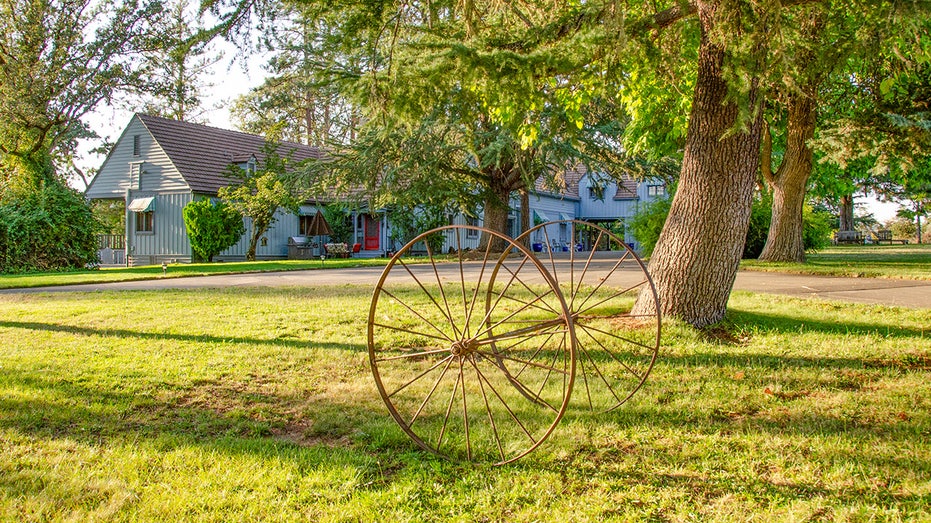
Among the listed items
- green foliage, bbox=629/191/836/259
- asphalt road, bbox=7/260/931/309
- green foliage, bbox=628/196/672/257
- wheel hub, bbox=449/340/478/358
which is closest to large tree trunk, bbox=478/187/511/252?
green foliage, bbox=629/191/836/259

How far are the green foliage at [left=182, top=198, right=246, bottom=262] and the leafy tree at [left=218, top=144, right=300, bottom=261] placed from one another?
1.88ft

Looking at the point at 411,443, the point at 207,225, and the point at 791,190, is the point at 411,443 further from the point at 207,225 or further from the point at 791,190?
the point at 207,225

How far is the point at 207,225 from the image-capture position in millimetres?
24391

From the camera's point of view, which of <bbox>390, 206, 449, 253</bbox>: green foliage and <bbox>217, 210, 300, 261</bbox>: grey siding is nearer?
<bbox>217, 210, 300, 261</bbox>: grey siding

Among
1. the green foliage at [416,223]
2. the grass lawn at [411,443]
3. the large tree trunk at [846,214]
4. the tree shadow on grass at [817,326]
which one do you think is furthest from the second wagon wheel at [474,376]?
the large tree trunk at [846,214]

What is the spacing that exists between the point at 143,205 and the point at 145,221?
1056 mm

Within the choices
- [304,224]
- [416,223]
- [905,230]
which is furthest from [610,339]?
[905,230]

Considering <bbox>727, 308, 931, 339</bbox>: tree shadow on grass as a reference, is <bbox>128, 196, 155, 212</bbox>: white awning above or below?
above

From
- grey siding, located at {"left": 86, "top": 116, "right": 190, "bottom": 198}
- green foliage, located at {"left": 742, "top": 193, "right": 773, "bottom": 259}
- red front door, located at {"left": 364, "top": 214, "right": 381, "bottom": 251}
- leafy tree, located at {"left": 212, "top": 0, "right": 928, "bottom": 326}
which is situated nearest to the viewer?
leafy tree, located at {"left": 212, "top": 0, "right": 928, "bottom": 326}

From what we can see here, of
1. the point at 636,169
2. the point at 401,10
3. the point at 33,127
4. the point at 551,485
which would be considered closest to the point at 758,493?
the point at 551,485

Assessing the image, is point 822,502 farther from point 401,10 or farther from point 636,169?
point 636,169

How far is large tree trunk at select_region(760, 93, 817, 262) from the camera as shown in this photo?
50.0 feet

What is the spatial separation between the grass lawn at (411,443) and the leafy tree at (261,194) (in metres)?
16.1

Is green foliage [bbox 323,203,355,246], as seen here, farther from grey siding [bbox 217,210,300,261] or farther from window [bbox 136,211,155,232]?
window [bbox 136,211,155,232]
